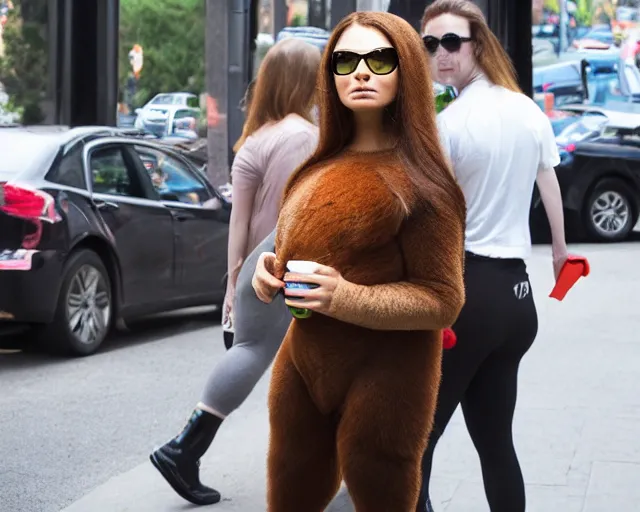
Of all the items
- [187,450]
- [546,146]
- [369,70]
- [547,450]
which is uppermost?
[369,70]

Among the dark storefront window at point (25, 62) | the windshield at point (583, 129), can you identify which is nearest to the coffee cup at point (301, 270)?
the windshield at point (583, 129)

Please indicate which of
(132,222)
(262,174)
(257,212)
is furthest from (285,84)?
(132,222)

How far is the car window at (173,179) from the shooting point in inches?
400

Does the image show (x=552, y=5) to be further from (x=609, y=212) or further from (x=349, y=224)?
(x=349, y=224)

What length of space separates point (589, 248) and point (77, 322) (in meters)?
8.60

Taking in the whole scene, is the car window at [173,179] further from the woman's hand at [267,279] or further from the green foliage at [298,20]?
the green foliage at [298,20]

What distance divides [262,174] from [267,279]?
7.11 ft

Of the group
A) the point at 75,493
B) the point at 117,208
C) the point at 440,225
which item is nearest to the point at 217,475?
the point at 75,493

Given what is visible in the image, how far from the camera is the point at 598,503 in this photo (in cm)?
523

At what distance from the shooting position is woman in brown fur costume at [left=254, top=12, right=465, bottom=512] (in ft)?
9.48

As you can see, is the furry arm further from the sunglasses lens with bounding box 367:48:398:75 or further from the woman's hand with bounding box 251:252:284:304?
the sunglasses lens with bounding box 367:48:398:75

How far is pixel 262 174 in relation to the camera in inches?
200

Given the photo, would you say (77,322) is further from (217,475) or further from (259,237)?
(259,237)

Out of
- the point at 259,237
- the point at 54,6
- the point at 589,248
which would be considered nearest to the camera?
the point at 259,237
